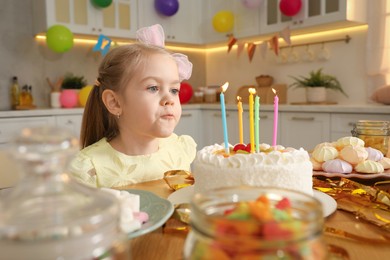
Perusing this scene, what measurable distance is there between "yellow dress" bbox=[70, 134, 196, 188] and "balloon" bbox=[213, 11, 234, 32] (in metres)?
2.67

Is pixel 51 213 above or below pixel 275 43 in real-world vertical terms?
below

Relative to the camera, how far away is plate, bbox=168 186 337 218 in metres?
0.66

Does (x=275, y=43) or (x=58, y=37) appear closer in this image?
(x=58, y=37)

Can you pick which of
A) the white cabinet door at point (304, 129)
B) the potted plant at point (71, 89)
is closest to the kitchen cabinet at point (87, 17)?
the potted plant at point (71, 89)

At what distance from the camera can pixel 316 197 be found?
29.0 inches

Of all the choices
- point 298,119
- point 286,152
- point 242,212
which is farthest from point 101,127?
point 298,119

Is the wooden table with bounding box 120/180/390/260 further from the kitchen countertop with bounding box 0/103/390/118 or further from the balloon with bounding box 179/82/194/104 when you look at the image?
the balloon with bounding box 179/82/194/104

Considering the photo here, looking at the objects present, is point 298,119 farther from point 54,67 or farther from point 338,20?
point 54,67

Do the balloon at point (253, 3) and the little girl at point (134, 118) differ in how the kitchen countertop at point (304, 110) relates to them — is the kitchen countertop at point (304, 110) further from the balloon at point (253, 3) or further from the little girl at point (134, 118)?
the little girl at point (134, 118)

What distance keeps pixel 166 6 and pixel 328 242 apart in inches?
138

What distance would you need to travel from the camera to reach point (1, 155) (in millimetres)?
1209

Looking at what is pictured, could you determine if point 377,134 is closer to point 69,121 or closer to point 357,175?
point 357,175

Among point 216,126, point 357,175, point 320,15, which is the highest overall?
point 320,15

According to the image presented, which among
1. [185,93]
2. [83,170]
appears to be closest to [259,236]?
[83,170]
